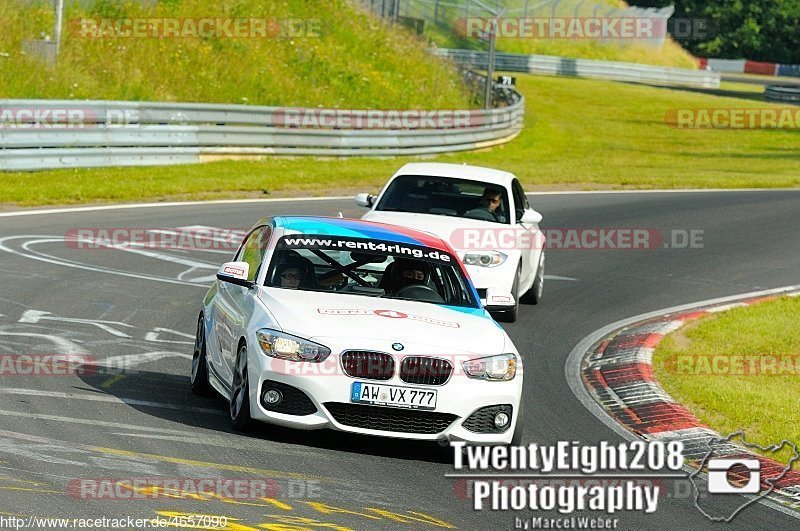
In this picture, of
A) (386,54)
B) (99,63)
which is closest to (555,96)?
(386,54)

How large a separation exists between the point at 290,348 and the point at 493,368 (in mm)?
1276

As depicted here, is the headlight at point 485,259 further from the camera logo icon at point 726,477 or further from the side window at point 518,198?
the camera logo icon at point 726,477

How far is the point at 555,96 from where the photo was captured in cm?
6041

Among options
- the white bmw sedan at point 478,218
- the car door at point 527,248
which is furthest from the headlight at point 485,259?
the car door at point 527,248

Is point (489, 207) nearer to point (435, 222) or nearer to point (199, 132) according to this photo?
point (435, 222)

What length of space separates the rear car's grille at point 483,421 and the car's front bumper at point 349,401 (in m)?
0.03

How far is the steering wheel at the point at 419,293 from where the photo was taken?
9641 mm

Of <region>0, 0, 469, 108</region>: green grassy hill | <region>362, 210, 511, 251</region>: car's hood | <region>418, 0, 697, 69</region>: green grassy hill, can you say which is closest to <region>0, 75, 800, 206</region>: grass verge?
<region>0, 0, 469, 108</region>: green grassy hill

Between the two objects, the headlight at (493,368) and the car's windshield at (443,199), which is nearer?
the headlight at (493,368)

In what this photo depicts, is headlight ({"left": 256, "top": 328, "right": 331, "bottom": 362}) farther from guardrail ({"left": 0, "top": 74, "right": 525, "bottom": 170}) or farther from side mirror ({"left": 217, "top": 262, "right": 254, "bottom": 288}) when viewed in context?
guardrail ({"left": 0, "top": 74, "right": 525, "bottom": 170})

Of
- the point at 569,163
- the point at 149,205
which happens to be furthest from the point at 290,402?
the point at 569,163

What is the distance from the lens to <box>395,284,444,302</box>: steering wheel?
31.6ft

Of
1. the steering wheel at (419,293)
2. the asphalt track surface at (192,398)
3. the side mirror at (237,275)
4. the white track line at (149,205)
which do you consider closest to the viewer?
the asphalt track surface at (192,398)

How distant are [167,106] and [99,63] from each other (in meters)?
7.06
